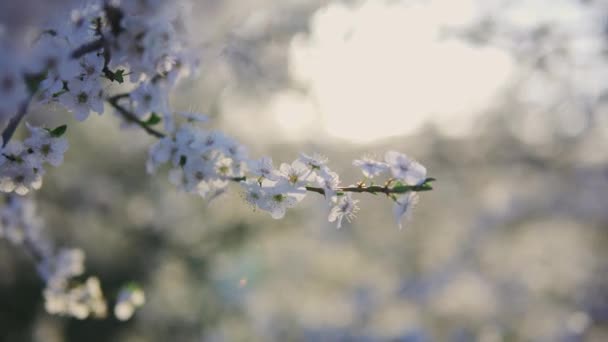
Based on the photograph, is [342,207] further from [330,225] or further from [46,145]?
[330,225]

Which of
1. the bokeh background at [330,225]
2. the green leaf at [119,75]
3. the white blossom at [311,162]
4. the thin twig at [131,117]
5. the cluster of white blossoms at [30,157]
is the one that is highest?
the bokeh background at [330,225]

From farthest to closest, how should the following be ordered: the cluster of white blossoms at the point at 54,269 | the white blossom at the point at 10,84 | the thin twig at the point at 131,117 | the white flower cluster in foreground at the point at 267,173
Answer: the cluster of white blossoms at the point at 54,269, the thin twig at the point at 131,117, the white flower cluster in foreground at the point at 267,173, the white blossom at the point at 10,84

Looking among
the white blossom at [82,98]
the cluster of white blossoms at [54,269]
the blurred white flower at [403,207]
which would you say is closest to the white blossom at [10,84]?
the white blossom at [82,98]

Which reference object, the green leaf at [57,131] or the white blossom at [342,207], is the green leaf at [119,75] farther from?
the white blossom at [342,207]

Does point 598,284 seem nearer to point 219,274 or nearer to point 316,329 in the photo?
point 316,329

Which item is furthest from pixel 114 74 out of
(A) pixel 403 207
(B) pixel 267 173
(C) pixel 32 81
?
(A) pixel 403 207

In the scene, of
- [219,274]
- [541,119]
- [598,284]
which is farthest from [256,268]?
[598,284]

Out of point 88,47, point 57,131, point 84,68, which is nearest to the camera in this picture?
point 88,47
